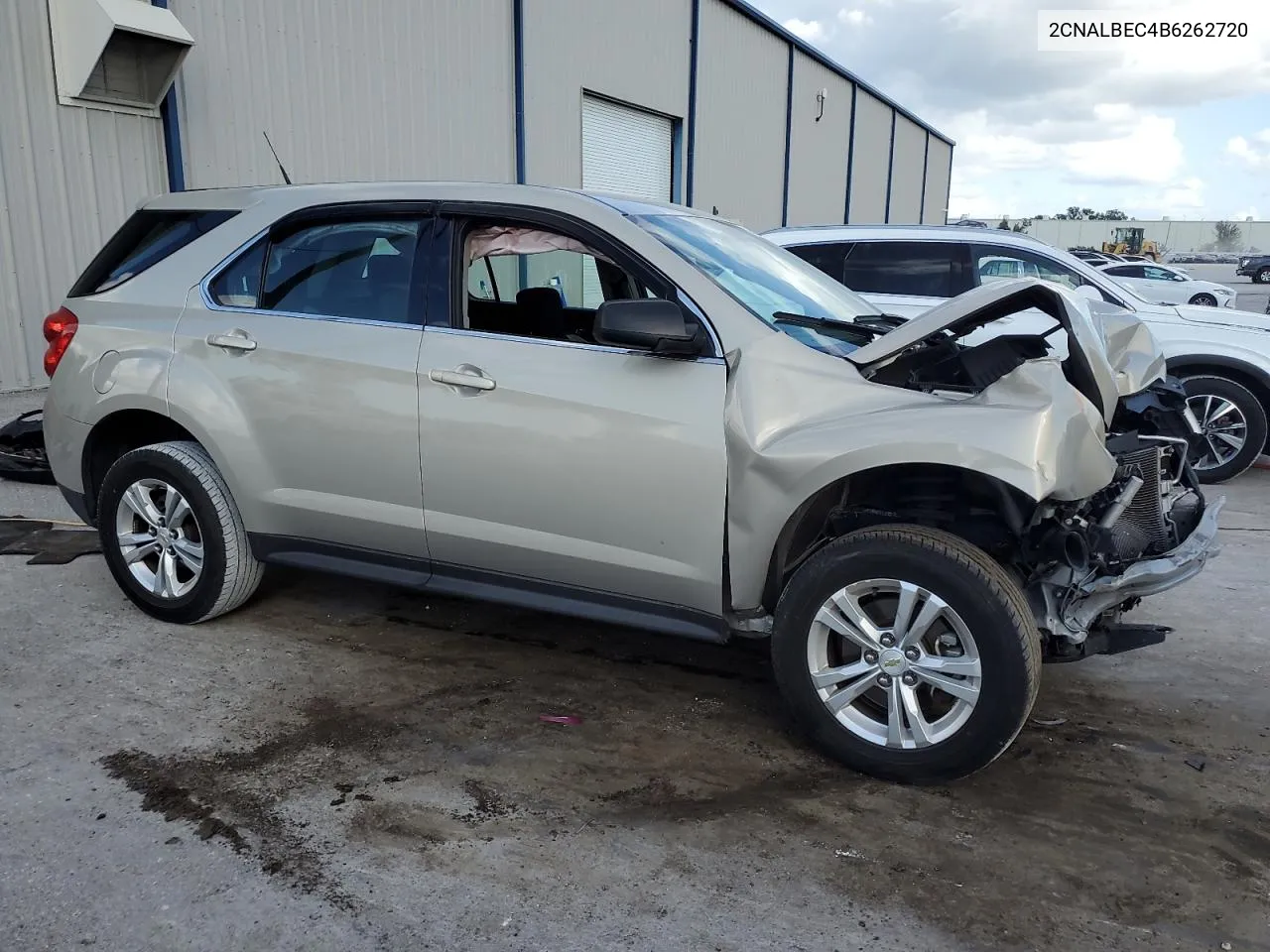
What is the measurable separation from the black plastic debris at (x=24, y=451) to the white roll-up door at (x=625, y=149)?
31.1 feet

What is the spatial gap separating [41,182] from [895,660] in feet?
25.9

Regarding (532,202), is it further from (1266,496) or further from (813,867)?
(1266,496)

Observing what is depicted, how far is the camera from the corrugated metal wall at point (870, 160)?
30.5 meters

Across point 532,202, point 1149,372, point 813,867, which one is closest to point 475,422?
point 532,202

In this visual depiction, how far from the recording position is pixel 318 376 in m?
3.78

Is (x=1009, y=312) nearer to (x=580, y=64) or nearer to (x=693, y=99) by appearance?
(x=580, y=64)

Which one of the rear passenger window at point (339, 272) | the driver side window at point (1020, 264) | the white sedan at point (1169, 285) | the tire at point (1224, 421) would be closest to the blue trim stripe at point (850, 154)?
the white sedan at point (1169, 285)

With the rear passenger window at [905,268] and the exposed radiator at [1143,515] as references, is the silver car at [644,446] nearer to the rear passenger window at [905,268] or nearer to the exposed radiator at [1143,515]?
the exposed radiator at [1143,515]

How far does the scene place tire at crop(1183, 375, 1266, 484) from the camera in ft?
24.2

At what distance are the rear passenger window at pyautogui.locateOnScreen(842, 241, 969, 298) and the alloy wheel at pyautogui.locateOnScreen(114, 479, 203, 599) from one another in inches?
222

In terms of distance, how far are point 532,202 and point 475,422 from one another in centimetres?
84

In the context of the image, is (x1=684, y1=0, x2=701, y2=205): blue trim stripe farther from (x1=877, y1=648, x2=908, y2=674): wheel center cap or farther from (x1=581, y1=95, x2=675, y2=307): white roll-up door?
(x1=877, y1=648, x2=908, y2=674): wheel center cap

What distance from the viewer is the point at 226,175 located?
943 cm

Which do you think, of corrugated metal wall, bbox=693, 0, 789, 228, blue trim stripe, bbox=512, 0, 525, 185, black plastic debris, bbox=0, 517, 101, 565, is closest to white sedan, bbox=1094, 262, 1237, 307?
corrugated metal wall, bbox=693, 0, 789, 228
